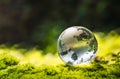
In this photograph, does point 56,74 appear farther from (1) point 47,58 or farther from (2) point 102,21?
(2) point 102,21

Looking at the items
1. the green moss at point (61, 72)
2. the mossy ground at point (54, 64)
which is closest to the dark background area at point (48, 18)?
the mossy ground at point (54, 64)

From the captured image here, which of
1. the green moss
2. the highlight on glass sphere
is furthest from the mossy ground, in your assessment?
the highlight on glass sphere

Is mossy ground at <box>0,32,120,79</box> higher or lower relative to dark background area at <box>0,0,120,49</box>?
lower

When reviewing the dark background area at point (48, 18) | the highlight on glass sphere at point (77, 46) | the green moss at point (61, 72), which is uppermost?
the dark background area at point (48, 18)

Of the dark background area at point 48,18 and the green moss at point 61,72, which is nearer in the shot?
the green moss at point 61,72

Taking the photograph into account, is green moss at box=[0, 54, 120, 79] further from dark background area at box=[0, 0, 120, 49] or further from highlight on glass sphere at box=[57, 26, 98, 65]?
dark background area at box=[0, 0, 120, 49]

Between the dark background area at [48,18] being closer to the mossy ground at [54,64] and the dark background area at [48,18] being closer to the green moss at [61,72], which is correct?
the mossy ground at [54,64]
